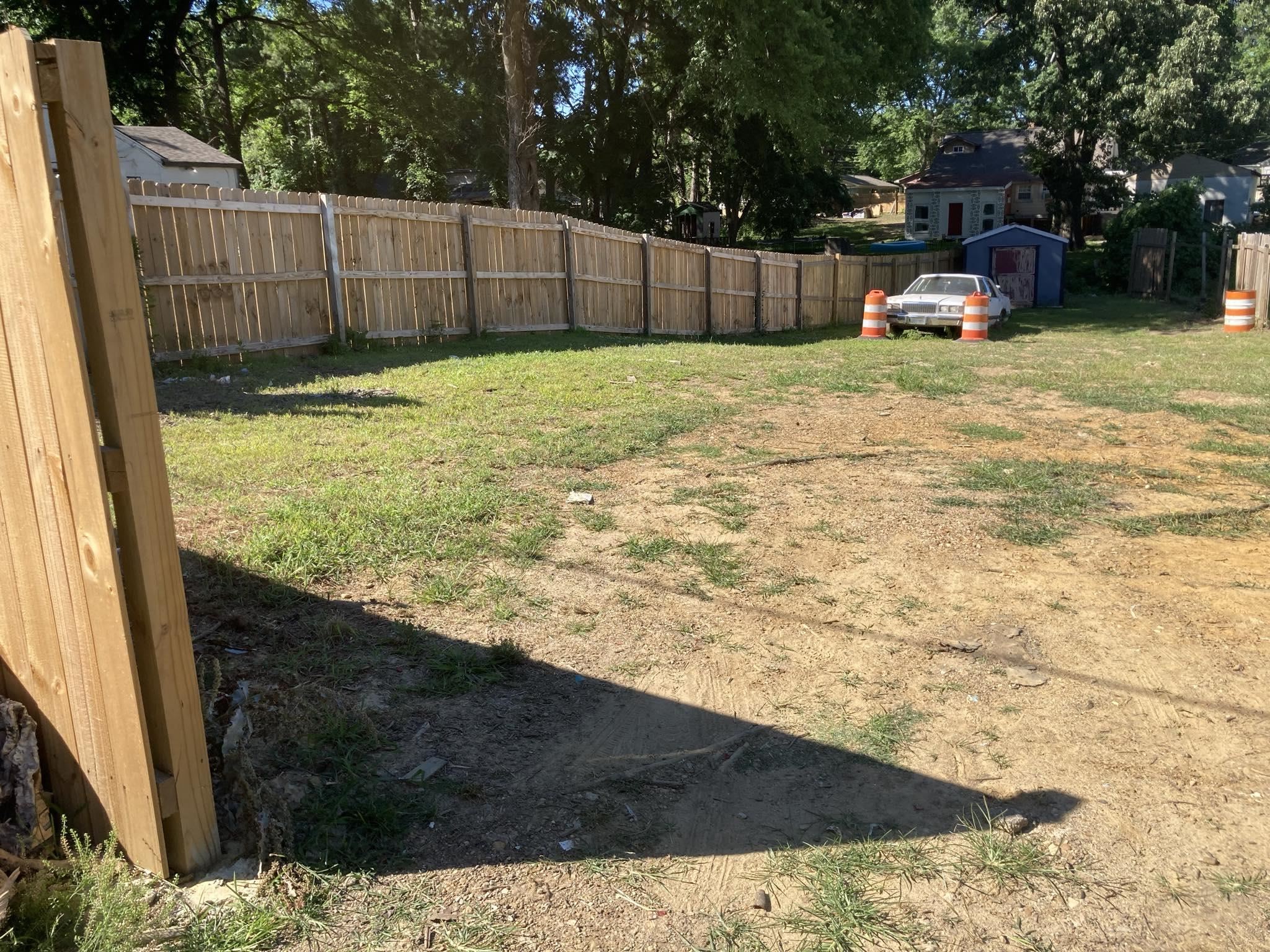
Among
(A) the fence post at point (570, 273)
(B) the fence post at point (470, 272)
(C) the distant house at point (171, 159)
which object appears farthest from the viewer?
(C) the distant house at point (171, 159)

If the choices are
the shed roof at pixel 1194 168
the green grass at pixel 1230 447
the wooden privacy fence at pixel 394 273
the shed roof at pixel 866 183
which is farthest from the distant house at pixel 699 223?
the shed roof at pixel 866 183

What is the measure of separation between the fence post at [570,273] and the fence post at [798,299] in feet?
25.9

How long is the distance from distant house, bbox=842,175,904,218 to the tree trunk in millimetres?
50021

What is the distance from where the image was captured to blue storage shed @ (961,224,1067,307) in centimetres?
3006

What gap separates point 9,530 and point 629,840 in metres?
2.05

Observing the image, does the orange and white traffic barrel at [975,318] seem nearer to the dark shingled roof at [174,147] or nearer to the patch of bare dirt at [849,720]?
the patch of bare dirt at [849,720]

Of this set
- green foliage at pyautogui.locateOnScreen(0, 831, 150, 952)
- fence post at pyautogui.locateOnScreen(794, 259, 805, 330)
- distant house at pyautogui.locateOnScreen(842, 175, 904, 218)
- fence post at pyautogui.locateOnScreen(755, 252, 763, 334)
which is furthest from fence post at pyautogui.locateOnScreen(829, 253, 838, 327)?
distant house at pyautogui.locateOnScreen(842, 175, 904, 218)

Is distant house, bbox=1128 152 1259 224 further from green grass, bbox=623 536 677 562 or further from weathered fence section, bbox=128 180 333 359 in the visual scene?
green grass, bbox=623 536 677 562

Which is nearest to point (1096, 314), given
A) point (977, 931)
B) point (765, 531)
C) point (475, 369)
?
point (475, 369)

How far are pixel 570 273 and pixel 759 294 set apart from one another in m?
6.45

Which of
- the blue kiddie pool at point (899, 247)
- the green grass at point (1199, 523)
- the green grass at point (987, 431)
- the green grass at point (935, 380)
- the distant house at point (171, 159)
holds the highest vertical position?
the distant house at point (171, 159)

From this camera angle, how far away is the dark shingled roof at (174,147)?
2303 cm

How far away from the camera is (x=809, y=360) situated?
14.7m

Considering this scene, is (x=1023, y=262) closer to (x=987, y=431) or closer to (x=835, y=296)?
(x=835, y=296)
